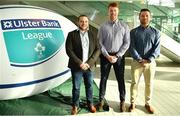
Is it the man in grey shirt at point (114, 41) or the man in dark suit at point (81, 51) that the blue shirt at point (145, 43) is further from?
the man in dark suit at point (81, 51)

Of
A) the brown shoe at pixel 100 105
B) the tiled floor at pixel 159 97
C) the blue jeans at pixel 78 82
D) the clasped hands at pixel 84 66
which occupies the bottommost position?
the tiled floor at pixel 159 97

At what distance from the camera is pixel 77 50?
4.74m

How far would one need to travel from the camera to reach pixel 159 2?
1009 centimetres

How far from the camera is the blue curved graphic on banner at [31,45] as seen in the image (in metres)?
4.71

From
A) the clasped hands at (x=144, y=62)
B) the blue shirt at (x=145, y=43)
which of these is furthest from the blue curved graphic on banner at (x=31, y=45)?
the clasped hands at (x=144, y=62)

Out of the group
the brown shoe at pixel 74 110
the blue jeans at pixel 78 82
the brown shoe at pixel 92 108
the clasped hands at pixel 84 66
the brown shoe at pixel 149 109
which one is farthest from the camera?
the brown shoe at pixel 149 109

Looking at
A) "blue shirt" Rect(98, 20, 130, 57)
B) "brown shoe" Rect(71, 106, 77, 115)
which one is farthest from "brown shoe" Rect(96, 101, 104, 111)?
"blue shirt" Rect(98, 20, 130, 57)

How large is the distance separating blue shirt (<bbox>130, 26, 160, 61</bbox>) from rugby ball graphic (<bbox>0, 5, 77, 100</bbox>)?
3.85 feet

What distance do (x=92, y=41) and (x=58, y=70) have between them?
2.91 ft

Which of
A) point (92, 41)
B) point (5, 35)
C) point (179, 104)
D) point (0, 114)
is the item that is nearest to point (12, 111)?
point (0, 114)

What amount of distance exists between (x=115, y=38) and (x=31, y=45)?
1237 mm

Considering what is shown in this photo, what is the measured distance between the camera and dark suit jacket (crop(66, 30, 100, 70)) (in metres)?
4.67

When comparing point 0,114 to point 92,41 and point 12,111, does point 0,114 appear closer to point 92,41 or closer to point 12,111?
point 12,111

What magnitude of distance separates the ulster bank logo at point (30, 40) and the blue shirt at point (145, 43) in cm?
119
